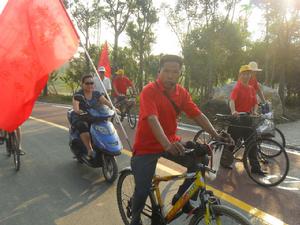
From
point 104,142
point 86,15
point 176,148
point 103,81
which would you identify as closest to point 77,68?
point 86,15

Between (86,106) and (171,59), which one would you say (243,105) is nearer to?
(86,106)

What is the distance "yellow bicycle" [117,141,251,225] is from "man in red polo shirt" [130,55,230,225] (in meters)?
0.11

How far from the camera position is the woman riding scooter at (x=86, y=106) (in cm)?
660

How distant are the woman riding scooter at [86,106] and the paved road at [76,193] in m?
0.62

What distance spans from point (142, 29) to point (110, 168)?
23.1 m

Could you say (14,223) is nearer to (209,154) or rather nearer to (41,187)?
(41,187)

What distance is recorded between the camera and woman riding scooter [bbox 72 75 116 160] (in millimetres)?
6602

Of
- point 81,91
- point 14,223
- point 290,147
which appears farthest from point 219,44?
point 14,223

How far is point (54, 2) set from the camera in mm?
4789

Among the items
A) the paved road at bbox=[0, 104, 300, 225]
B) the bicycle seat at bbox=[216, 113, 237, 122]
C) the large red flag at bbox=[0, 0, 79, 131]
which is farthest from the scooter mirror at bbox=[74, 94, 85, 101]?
the bicycle seat at bbox=[216, 113, 237, 122]

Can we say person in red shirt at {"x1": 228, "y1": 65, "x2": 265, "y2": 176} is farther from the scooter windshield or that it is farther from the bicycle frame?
the bicycle frame

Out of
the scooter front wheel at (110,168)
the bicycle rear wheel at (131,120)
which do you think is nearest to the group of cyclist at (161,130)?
the scooter front wheel at (110,168)

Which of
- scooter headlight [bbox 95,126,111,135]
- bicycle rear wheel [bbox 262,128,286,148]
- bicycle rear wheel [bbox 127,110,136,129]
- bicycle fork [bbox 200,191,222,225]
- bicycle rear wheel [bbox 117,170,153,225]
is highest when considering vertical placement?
bicycle fork [bbox 200,191,222,225]

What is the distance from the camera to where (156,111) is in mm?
3467
